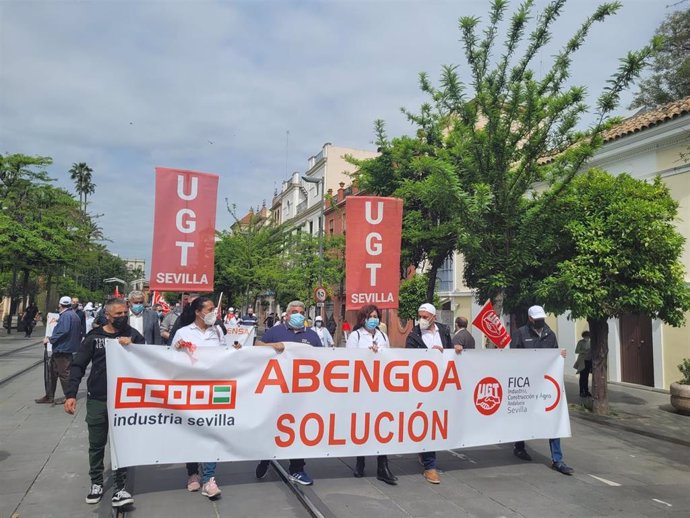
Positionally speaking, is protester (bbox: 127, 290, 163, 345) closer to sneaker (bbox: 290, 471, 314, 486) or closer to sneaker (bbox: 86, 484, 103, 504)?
sneaker (bbox: 86, 484, 103, 504)

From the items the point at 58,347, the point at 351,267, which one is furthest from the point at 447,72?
the point at 58,347

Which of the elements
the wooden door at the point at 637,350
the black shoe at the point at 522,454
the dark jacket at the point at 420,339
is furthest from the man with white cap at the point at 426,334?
the wooden door at the point at 637,350

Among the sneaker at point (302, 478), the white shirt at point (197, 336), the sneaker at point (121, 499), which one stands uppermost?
the white shirt at point (197, 336)

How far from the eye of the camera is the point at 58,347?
948 centimetres

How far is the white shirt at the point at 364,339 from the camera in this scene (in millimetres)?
6273

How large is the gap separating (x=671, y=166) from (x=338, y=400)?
44.6ft

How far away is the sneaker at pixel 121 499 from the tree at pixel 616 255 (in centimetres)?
810

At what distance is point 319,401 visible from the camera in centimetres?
568

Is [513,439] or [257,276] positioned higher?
[257,276]

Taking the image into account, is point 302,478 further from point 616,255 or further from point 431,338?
point 616,255

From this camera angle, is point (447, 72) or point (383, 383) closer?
point (383, 383)

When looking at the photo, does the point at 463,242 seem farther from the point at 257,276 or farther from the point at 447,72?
the point at 257,276

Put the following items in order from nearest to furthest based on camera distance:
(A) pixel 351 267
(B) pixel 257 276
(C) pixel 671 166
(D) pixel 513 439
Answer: (D) pixel 513 439, (A) pixel 351 267, (C) pixel 671 166, (B) pixel 257 276

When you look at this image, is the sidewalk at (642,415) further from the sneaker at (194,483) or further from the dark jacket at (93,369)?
the dark jacket at (93,369)
